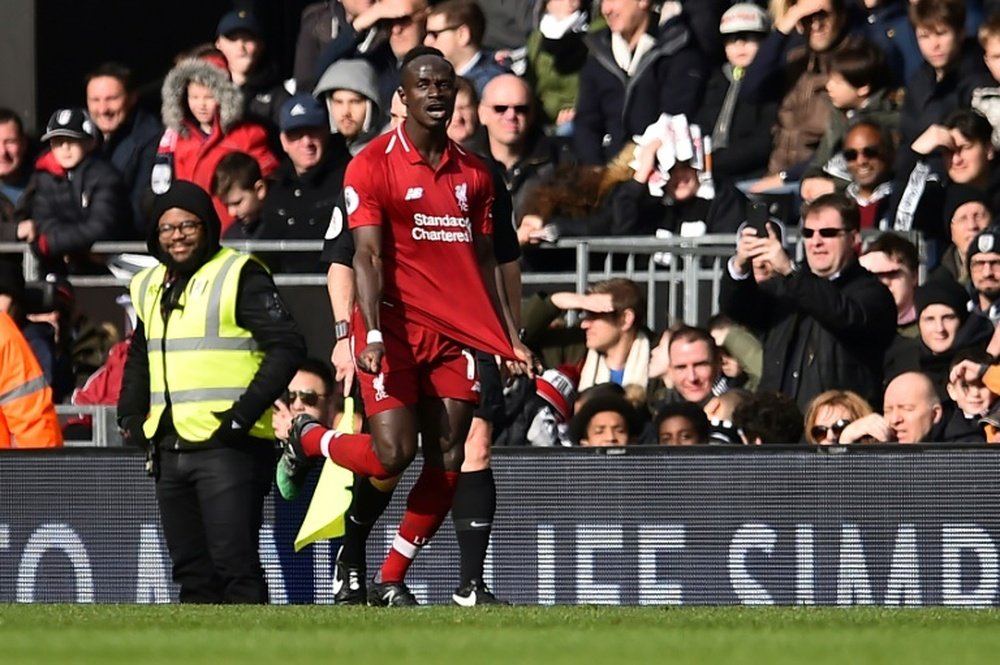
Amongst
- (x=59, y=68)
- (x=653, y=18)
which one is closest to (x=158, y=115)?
(x=59, y=68)

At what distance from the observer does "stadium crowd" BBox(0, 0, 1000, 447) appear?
38.8 feet

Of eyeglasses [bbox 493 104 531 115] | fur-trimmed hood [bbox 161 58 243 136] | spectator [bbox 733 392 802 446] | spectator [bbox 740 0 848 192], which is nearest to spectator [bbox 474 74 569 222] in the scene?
eyeglasses [bbox 493 104 531 115]

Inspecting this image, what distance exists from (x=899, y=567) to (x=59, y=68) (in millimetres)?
9117

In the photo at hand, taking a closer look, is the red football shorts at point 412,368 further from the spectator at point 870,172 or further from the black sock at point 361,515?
the spectator at point 870,172

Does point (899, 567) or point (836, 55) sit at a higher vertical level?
point (836, 55)

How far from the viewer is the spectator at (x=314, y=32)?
54.0 feet

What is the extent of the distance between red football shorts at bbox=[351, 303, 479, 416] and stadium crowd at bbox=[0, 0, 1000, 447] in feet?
1.81

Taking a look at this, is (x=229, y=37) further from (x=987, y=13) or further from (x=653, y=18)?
(x=987, y=13)

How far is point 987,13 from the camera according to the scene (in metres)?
13.5

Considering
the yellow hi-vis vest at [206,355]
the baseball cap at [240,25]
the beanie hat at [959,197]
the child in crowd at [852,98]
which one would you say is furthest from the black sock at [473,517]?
the baseball cap at [240,25]

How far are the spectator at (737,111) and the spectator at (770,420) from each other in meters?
2.56

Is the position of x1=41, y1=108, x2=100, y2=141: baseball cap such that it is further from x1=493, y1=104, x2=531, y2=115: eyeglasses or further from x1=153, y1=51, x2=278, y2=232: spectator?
x1=493, y1=104, x2=531, y2=115: eyeglasses

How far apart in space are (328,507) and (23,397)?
205cm

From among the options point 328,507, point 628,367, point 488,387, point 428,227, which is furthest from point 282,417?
point 428,227
